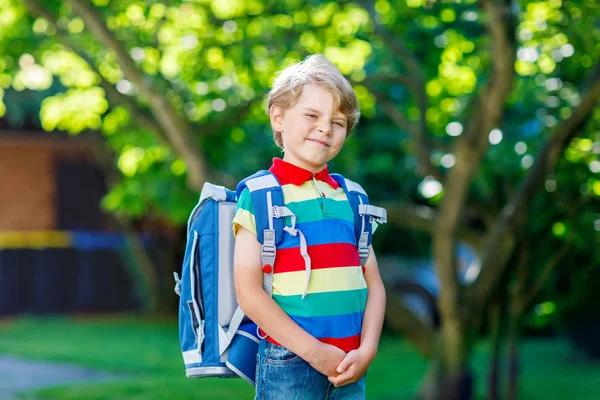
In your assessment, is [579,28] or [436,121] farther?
[436,121]

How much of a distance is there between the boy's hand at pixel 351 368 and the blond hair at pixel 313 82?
69 centimetres

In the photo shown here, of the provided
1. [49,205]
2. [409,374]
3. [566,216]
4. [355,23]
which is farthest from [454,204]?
[49,205]

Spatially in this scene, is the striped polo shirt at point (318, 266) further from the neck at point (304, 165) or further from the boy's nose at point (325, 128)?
the boy's nose at point (325, 128)

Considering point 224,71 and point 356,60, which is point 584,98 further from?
point 224,71

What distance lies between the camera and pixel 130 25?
771 centimetres

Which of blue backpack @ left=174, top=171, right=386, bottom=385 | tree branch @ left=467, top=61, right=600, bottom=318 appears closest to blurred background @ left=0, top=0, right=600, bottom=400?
tree branch @ left=467, top=61, right=600, bottom=318

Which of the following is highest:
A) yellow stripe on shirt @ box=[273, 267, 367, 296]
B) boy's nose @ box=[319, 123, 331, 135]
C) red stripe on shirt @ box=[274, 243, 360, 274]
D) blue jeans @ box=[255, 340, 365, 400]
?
boy's nose @ box=[319, 123, 331, 135]

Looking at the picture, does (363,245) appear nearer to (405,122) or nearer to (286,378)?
(286,378)

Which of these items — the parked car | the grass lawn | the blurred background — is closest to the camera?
the blurred background

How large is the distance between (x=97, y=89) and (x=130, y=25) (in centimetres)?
90

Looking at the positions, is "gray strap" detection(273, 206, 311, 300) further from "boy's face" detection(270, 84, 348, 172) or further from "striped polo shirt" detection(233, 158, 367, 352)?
"boy's face" detection(270, 84, 348, 172)

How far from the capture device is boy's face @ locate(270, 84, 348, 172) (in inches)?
112

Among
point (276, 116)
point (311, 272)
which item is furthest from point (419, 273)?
point (311, 272)

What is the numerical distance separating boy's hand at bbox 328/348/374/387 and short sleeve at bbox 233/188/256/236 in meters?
0.44
